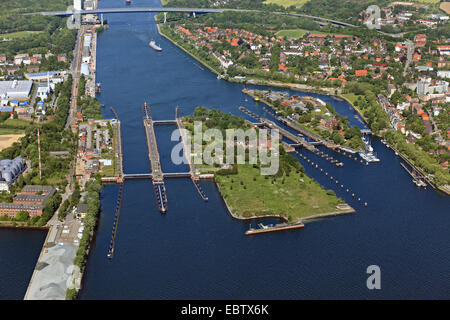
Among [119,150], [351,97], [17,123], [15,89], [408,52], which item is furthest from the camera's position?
[408,52]

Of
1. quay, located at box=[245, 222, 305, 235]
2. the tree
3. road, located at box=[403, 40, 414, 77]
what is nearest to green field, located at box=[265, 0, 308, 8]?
road, located at box=[403, 40, 414, 77]

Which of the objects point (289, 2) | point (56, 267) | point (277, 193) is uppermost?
point (289, 2)

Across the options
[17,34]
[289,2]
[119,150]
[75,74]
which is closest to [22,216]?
[119,150]

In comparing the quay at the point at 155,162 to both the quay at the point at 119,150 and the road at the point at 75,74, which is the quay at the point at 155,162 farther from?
the road at the point at 75,74

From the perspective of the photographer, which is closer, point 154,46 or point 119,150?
point 119,150

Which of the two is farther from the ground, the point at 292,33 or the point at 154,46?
the point at 292,33

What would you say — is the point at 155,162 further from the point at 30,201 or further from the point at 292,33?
the point at 292,33

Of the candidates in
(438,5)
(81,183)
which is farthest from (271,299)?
(438,5)
